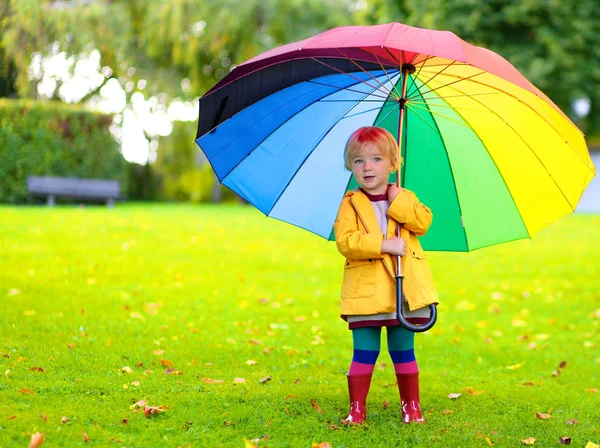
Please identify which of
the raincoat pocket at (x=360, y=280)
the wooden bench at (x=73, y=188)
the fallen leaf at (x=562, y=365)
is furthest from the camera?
the wooden bench at (x=73, y=188)

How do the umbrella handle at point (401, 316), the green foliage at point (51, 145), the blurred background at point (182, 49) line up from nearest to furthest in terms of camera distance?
the umbrella handle at point (401, 316) → the green foliage at point (51, 145) → the blurred background at point (182, 49)

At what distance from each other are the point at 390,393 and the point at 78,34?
14358 mm

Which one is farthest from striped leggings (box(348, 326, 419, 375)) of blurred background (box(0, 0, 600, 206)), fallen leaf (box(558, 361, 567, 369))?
blurred background (box(0, 0, 600, 206))

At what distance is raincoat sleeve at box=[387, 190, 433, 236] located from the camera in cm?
389

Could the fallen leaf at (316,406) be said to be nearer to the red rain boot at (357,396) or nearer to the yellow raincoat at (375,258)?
the red rain boot at (357,396)

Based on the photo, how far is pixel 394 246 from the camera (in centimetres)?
384

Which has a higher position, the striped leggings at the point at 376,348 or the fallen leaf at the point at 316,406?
the striped leggings at the point at 376,348

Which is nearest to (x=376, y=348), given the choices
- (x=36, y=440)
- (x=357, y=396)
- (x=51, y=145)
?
(x=357, y=396)

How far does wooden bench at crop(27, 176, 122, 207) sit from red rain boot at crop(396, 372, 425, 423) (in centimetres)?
1125

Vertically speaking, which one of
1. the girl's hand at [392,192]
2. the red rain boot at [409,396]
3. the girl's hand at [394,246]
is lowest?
the red rain boot at [409,396]

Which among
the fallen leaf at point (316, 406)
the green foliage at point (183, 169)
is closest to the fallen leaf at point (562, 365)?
the fallen leaf at point (316, 406)

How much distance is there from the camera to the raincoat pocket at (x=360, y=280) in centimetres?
386

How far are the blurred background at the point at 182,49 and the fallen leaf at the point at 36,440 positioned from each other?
40.2ft

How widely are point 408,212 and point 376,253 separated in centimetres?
30
